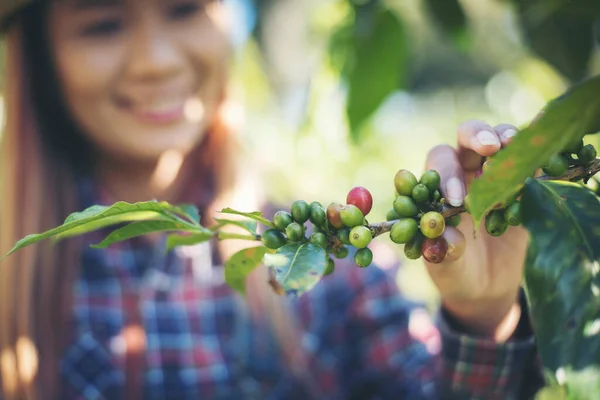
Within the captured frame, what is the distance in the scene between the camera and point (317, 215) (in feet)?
2.04

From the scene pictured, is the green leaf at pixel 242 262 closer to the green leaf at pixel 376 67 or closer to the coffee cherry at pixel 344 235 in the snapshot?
the coffee cherry at pixel 344 235

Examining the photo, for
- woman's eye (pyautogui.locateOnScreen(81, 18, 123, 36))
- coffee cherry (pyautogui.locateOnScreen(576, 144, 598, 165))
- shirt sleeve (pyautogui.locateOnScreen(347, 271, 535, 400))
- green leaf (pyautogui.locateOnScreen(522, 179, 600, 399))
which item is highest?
woman's eye (pyautogui.locateOnScreen(81, 18, 123, 36))

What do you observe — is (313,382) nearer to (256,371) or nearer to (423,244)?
(256,371)

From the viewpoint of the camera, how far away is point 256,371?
1.80 metres

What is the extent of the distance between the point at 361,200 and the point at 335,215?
0.14ft

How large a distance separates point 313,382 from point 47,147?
3.48 ft

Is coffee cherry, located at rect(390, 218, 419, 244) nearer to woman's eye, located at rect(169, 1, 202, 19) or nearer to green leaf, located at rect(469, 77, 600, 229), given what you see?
green leaf, located at rect(469, 77, 600, 229)

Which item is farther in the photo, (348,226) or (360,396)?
(360,396)

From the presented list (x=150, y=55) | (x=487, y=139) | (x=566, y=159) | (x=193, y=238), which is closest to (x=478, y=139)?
(x=487, y=139)

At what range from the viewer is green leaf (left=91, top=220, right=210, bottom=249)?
64 centimetres

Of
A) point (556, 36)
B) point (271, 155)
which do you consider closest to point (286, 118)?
point (271, 155)

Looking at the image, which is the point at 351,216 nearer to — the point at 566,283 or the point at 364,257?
the point at 364,257

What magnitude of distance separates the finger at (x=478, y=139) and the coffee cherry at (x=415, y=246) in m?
0.12

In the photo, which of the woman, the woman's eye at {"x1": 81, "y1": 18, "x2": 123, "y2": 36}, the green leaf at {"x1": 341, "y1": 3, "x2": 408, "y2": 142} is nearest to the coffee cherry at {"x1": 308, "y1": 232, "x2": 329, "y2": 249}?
the green leaf at {"x1": 341, "y1": 3, "x2": 408, "y2": 142}
